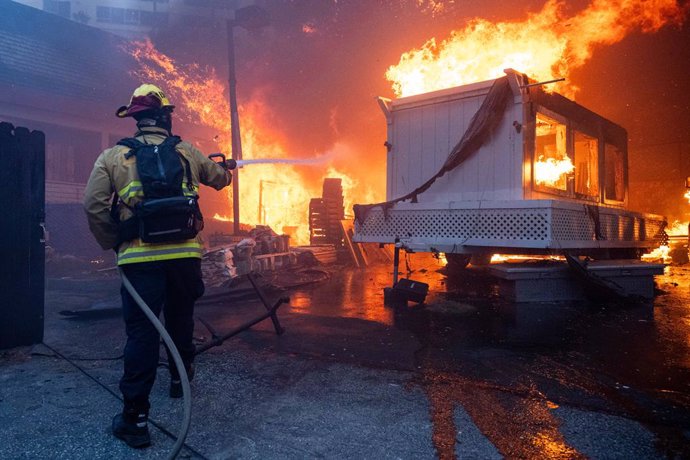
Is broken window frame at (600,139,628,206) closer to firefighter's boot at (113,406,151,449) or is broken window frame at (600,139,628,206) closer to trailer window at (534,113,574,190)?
trailer window at (534,113,574,190)

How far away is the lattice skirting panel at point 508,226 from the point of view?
211 inches

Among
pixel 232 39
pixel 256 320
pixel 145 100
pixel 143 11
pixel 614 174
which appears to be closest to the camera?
pixel 145 100

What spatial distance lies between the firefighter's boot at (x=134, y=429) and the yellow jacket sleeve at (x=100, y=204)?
100 centimetres

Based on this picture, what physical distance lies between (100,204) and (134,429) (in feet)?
4.33

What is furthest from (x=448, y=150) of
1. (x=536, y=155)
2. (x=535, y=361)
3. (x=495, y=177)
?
(x=535, y=361)

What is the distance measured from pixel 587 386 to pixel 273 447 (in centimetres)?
240

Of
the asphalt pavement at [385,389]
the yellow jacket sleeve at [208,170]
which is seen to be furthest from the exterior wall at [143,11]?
the yellow jacket sleeve at [208,170]

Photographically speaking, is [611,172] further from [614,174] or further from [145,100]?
[145,100]

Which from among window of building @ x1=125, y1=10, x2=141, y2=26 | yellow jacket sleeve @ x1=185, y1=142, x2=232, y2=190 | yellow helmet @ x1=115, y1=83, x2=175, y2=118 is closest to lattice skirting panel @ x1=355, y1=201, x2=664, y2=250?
yellow jacket sleeve @ x1=185, y1=142, x2=232, y2=190

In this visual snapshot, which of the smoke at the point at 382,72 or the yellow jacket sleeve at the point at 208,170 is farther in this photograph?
the smoke at the point at 382,72

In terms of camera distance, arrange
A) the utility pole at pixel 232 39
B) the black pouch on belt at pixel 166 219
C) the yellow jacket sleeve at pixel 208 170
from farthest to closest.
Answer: the utility pole at pixel 232 39 → the yellow jacket sleeve at pixel 208 170 → the black pouch on belt at pixel 166 219

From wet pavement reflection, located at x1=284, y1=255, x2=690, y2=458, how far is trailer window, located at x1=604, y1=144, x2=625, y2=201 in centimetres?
260

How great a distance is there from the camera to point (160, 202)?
94.0 inches

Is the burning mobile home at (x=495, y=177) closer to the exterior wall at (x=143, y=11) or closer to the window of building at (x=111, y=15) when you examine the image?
the exterior wall at (x=143, y=11)
